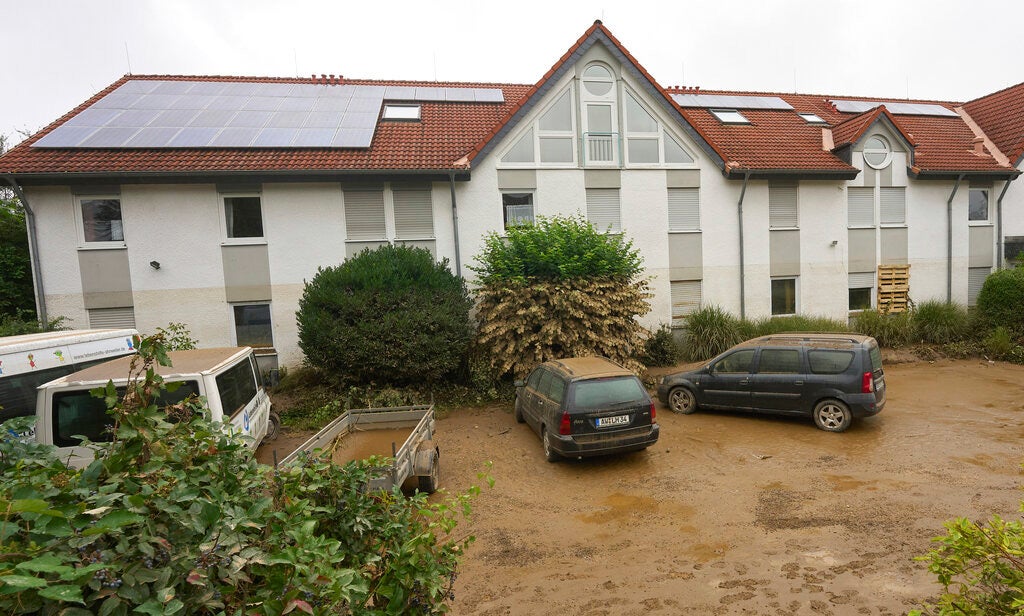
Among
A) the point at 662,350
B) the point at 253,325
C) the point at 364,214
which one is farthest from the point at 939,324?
the point at 253,325

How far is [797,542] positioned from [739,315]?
436 inches

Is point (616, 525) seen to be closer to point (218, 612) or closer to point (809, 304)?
point (218, 612)

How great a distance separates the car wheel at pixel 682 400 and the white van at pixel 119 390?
820cm

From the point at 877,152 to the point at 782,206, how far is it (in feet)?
13.3

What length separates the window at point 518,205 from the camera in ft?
45.8

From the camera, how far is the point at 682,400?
1027cm

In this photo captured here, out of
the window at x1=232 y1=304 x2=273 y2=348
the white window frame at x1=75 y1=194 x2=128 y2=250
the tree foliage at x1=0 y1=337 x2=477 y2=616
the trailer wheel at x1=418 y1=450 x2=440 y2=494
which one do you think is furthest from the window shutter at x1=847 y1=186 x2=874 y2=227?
the white window frame at x1=75 y1=194 x2=128 y2=250

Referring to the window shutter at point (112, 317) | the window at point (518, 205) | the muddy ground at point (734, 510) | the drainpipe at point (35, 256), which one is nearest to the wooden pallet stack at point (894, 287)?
the muddy ground at point (734, 510)

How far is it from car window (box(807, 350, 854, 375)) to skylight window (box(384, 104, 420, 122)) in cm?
1324

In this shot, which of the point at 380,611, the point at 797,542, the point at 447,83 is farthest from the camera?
the point at 447,83

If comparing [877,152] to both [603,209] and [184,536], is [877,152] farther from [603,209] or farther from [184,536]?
[184,536]

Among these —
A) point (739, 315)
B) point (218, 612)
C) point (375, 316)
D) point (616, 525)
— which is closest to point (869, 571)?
point (616, 525)

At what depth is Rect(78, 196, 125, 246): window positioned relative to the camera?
479 inches

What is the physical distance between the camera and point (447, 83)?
1955 centimetres
